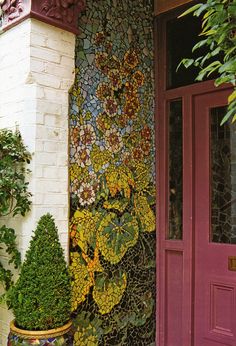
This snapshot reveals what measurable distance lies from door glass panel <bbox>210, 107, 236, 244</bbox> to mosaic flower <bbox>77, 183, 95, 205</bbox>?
862mm

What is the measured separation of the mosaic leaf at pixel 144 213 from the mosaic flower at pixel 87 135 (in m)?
0.58

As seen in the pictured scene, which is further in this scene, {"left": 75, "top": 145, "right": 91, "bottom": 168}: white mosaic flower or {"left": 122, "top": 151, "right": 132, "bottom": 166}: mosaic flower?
{"left": 122, "top": 151, "right": 132, "bottom": 166}: mosaic flower

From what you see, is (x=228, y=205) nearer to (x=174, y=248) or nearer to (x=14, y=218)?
(x=174, y=248)

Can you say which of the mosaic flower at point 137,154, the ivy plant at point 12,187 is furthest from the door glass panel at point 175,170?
the ivy plant at point 12,187

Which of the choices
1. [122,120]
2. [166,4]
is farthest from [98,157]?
[166,4]

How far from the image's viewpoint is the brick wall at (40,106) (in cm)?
226

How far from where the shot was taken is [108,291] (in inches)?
106

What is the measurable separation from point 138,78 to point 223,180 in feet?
3.25

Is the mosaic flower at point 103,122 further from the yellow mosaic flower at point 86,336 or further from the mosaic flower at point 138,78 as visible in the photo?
the yellow mosaic flower at point 86,336

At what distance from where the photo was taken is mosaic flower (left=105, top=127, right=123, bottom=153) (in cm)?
275

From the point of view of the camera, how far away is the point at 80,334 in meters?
2.52

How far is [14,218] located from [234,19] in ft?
5.31

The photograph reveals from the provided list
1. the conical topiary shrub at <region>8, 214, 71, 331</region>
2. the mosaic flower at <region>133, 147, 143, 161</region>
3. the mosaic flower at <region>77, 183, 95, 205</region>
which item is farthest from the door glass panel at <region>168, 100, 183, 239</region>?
the conical topiary shrub at <region>8, 214, 71, 331</region>

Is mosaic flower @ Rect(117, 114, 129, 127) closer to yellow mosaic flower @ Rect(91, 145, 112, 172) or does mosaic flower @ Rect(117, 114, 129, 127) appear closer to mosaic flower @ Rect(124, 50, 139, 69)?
yellow mosaic flower @ Rect(91, 145, 112, 172)
